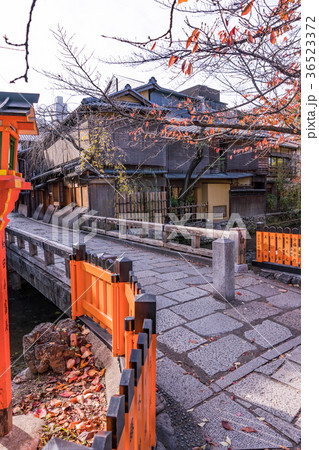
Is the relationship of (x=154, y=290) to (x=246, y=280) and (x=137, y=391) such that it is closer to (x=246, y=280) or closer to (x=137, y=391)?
(x=246, y=280)

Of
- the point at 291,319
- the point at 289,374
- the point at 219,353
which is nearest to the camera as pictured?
the point at 289,374

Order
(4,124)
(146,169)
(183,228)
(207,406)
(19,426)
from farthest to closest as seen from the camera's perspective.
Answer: (146,169), (183,228), (19,426), (207,406), (4,124)

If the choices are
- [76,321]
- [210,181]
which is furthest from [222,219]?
[76,321]

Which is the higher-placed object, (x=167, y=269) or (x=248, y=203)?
(x=248, y=203)

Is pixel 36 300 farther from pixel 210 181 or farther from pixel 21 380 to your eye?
pixel 210 181

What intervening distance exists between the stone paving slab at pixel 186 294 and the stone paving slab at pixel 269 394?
2252 mm

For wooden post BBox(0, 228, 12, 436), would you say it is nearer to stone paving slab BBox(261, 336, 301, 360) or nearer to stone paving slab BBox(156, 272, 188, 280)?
stone paving slab BBox(261, 336, 301, 360)

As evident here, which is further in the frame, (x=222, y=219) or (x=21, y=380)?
(x=222, y=219)

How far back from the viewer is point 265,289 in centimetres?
566

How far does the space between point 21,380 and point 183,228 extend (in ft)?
16.8

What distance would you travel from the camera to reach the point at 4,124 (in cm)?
243

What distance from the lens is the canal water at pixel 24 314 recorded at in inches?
256

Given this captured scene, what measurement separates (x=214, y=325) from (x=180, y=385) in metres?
1.37

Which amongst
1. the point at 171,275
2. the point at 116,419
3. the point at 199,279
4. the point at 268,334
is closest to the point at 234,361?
the point at 268,334
